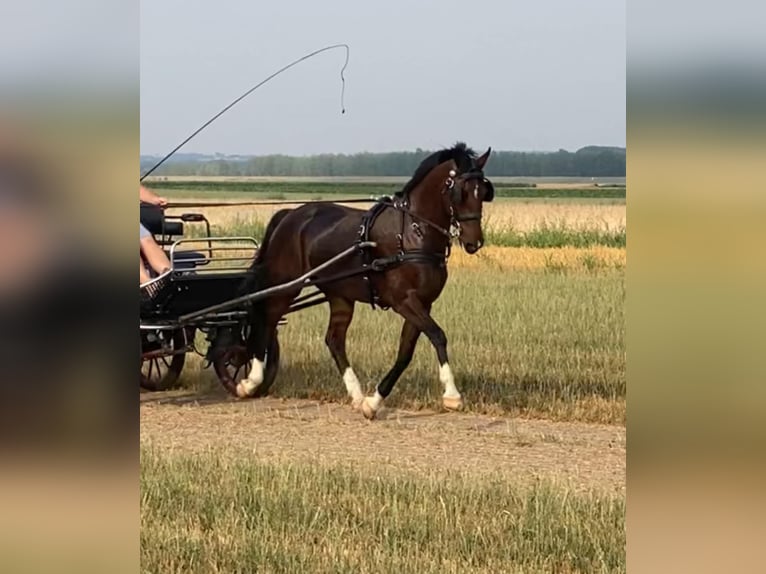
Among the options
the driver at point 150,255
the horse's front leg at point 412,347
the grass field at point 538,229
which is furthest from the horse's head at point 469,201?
the grass field at point 538,229

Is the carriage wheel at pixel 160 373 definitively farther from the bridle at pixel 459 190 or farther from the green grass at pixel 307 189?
the green grass at pixel 307 189

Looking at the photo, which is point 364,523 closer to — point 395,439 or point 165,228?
point 395,439

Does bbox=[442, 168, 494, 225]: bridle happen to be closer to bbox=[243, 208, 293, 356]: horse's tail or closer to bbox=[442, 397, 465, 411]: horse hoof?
bbox=[442, 397, 465, 411]: horse hoof

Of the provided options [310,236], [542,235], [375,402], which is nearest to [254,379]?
[310,236]

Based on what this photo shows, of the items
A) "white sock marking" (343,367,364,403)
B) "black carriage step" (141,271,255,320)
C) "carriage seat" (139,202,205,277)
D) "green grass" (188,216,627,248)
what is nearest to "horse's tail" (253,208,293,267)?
"black carriage step" (141,271,255,320)

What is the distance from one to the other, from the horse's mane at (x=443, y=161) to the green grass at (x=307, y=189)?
1672 inches

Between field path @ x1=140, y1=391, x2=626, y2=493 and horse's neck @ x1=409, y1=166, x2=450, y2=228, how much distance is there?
5.10 ft

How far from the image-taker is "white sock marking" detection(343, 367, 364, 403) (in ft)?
31.0

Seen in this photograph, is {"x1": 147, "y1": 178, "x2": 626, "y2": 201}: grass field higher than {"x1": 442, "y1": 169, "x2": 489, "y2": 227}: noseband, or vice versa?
{"x1": 147, "y1": 178, "x2": 626, "y2": 201}: grass field

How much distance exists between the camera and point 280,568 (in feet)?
15.4

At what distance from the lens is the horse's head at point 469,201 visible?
8.98 metres
